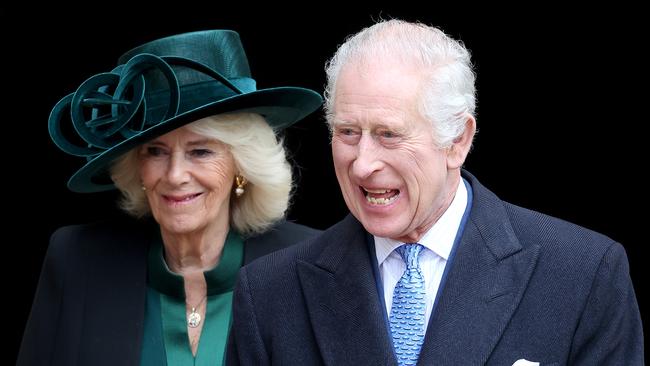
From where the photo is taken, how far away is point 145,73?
4.50 m

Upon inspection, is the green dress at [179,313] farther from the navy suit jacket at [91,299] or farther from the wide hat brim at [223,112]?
the wide hat brim at [223,112]

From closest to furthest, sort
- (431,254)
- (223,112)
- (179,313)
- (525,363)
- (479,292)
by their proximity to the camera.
Result: (525,363)
(479,292)
(431,254)
(223,112)
(179,313)

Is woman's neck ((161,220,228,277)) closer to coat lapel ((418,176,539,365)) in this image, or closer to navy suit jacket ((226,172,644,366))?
navy suit jacket ((226,172,644,366))

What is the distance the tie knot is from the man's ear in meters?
0.23

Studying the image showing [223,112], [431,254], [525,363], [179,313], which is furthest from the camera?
[179,313]

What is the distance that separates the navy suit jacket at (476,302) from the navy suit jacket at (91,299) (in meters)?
0.88

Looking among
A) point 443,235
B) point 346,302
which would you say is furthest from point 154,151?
point 443,235

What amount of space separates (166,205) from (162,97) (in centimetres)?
36

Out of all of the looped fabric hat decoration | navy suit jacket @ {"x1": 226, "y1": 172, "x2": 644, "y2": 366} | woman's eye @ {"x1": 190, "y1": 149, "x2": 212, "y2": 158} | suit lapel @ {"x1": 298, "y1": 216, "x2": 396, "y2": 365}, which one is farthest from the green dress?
suit lapel @ {"x1": 298, "y1": 216, "x2": 396, "y2": 365}

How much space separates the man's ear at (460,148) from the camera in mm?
3459

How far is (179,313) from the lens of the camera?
4.55m

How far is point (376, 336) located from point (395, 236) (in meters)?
0.26

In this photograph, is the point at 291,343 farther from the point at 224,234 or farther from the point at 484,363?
the point at 224,234

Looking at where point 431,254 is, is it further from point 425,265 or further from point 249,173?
point 249,173
